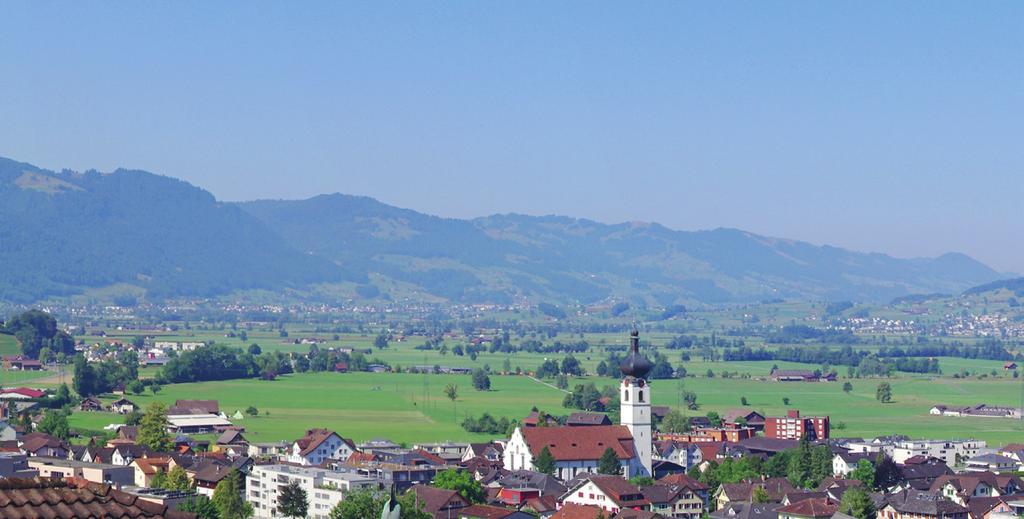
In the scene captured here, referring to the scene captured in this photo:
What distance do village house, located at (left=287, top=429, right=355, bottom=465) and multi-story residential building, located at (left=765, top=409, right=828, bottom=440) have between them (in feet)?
71.3

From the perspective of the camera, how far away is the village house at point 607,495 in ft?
160

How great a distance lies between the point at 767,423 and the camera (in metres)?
75.4

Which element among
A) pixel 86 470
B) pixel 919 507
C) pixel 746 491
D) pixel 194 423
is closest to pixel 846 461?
pixel 746 491

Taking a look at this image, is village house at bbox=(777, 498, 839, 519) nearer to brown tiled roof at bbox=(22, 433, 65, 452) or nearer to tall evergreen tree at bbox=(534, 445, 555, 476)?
tall evergreen tree at bbox=(534, 445, 555, 476)

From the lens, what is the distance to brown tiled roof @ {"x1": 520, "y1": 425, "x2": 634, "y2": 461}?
192 feet

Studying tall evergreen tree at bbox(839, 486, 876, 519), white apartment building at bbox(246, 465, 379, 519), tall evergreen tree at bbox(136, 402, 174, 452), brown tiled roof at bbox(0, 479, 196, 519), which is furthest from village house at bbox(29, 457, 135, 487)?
brown tiled roof at bbox(0, 479, 196, 519)

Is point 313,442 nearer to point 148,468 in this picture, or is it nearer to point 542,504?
point 148,468

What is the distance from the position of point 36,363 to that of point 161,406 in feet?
158

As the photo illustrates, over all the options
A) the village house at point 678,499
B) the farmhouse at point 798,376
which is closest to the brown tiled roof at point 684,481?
the village house at point 678,499

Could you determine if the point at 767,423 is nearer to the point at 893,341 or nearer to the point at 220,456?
the point at 220,456

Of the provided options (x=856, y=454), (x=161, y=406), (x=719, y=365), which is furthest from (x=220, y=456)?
(x=719, y=365)

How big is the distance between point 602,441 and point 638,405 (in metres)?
2.45

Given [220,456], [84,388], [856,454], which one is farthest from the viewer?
[84,388]

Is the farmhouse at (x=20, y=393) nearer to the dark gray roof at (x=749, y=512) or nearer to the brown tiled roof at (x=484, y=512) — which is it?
the brown tiled roof at (x=484, y=512)
